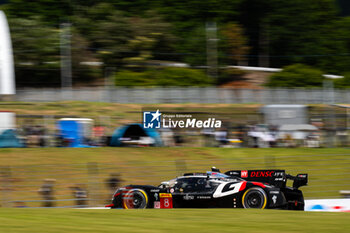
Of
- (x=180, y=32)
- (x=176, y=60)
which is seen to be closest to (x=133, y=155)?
(x=176, y=60)

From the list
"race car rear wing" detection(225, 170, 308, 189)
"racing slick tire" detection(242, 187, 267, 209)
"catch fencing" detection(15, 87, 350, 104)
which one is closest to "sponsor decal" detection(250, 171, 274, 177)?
"race car rear wing" detection(225, 170, 308, 189)

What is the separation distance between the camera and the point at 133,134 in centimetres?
2266

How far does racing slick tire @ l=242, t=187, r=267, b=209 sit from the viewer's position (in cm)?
1223

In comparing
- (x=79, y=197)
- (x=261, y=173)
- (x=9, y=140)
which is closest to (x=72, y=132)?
(x=9, y=140)

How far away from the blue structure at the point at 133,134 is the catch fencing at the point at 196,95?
15.6 meters

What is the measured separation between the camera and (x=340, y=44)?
5741 cm

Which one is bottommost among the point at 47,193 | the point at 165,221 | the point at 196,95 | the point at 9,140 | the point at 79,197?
the point at 79,197

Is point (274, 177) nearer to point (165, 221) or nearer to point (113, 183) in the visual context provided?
point (113, 183)

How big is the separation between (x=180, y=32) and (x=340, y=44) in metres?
17.5

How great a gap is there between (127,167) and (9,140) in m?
7.32

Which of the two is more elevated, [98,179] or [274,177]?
[274,177]

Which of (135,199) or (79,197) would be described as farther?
(79,197)

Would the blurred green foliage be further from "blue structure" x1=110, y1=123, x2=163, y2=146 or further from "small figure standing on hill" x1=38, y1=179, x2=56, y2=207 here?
"small figure standing on hill" x1=38, y1=179, x2=56, y2=207

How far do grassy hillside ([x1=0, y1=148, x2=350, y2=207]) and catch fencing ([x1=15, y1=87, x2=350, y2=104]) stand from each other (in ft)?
55.3
